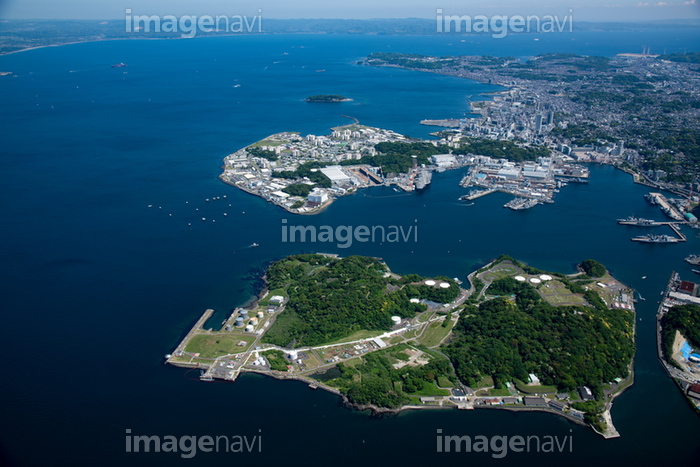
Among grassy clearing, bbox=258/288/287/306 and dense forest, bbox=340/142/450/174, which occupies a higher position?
dense forest, bbox=340/142/450/174

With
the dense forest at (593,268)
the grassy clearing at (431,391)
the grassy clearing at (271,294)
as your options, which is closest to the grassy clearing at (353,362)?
the grassy clearing at (431,391)

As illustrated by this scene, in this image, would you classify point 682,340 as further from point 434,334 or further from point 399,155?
point 399,155

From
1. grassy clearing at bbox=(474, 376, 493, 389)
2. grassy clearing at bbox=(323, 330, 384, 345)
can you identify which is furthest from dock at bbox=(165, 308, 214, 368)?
grassy clearing at bbox=(474, 376, 493, 389)

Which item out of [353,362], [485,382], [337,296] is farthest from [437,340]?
[337,296]

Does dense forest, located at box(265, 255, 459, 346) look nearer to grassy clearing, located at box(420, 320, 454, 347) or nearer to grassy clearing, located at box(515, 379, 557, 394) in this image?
grassy clearing, located at box(420, 320, 454, 347)

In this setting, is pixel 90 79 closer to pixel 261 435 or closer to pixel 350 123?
pixel 350 123

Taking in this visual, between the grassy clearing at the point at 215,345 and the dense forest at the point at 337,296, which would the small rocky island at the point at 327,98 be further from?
the grassy clearing at the point at 215,345
